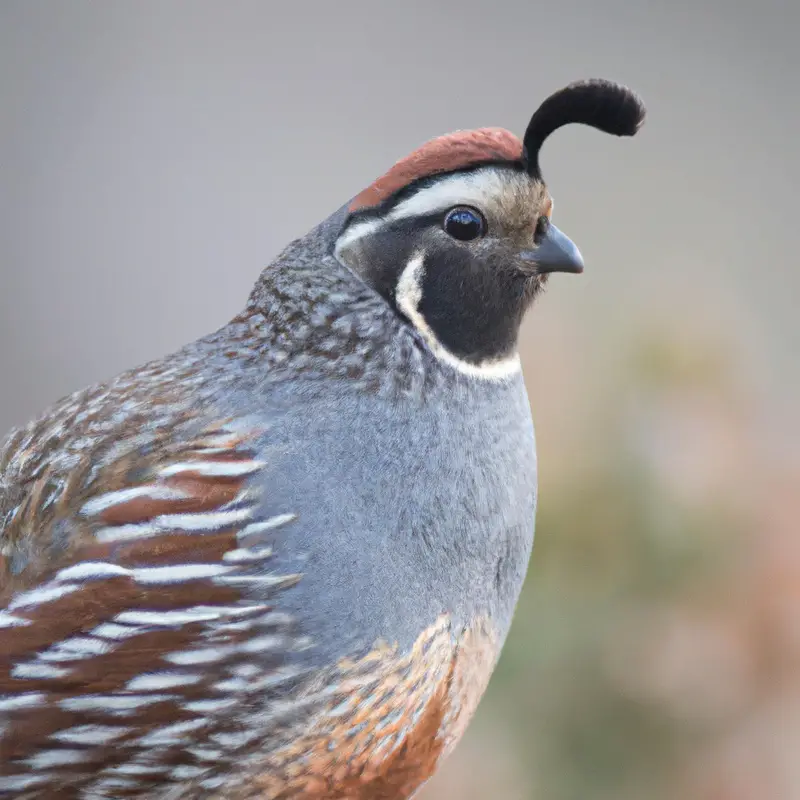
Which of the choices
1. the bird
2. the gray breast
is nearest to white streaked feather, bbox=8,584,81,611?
the bird

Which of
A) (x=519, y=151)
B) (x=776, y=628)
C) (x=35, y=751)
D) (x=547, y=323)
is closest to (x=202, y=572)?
(x=35, y=751)

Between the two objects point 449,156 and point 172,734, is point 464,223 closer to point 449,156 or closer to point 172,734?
point 449,156

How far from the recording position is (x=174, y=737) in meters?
1.35

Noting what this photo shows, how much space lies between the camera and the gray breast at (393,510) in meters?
1.36

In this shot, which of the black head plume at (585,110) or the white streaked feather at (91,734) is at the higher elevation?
the black head plume at (585,110)

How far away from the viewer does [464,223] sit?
4.85ft

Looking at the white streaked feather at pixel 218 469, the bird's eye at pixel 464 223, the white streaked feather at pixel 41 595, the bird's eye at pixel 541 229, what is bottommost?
the white streaked feather at pixel 41 595

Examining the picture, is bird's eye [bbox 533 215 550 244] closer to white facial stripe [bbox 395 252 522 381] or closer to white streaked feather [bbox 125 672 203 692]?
white facial stripe [bbox 395 252 522 381]

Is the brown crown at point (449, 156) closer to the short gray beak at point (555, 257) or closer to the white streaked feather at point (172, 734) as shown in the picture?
the short gray beak at point (555, 257)

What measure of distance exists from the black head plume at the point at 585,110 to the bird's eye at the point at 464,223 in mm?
97

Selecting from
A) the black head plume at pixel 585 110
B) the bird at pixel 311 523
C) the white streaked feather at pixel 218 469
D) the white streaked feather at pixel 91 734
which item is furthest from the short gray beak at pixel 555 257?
the white streaked feather at pixel 91 734

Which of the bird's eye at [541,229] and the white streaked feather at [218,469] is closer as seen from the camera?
the white streaked feather at [218,469]

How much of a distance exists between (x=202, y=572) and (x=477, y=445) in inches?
16.8

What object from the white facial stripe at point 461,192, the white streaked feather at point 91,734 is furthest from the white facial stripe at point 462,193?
the white streaked feather at point 91,734
